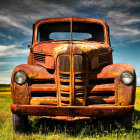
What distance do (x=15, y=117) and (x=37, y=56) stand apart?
4.28 feet

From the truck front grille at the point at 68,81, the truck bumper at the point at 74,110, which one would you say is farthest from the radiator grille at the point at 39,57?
the truck bumper at the point at 74,110

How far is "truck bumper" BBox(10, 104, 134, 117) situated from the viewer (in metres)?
2.94

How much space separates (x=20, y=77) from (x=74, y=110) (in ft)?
3.54

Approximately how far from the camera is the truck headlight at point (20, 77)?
321 centimetres

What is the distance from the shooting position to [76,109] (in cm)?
293

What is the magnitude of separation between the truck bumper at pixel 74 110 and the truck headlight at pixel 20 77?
414 millimetres

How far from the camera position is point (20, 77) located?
10.6 feet

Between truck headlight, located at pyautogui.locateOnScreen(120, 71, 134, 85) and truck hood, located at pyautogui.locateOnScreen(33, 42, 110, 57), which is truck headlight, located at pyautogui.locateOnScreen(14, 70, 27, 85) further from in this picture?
truck headlight, located at pyautogui.locateOnScreen(120, 71, 134, 85)

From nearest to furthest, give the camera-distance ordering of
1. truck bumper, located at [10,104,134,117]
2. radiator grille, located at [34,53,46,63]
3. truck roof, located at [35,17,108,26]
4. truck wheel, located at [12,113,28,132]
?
truck bumper, located at [10,104,134,117] → truck wheel, located at [12,113,28,132] → radiator grille, located at [34,53,46,63] → truck roof, located at [35,17,108,26]

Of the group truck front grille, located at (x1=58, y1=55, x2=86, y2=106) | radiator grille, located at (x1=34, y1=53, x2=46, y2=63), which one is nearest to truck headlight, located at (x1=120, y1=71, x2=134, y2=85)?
truck front grille, located at (x1=58, y1=55, x2=86, y2=106)

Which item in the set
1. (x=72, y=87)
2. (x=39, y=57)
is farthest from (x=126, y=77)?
(x=39, y=57)

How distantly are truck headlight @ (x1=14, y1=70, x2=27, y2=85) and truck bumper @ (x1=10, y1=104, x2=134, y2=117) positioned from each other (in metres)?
0.41

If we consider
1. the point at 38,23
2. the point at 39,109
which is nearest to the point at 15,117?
the point at 39,109

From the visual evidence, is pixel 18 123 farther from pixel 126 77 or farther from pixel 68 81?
pixel 126 77
